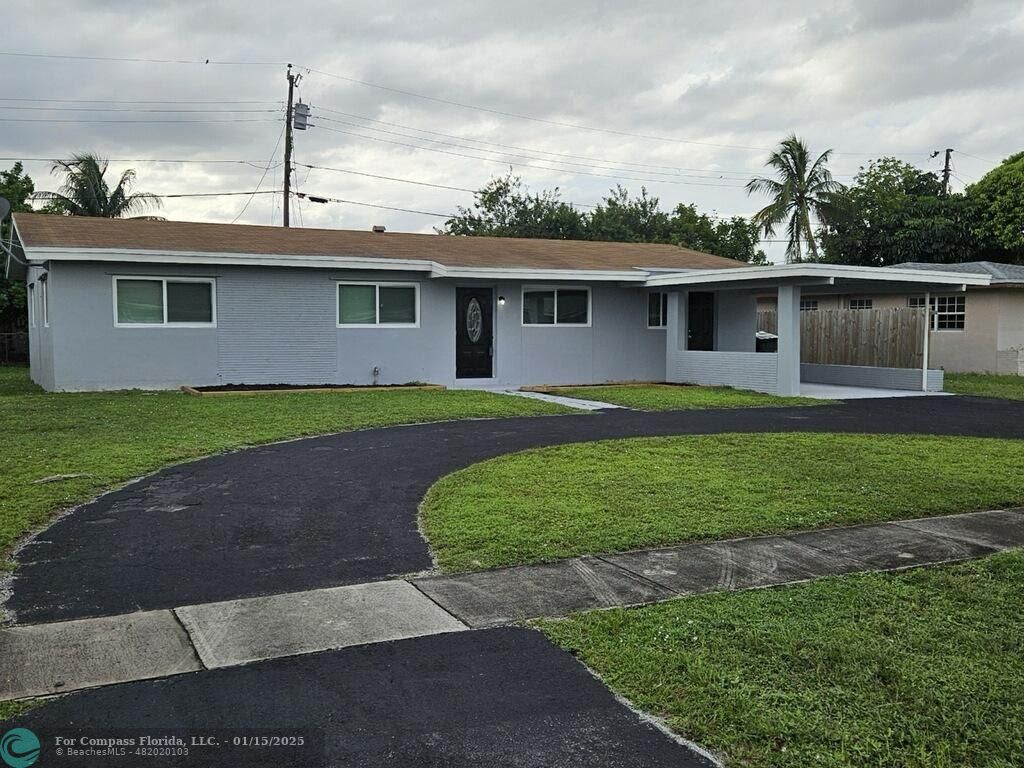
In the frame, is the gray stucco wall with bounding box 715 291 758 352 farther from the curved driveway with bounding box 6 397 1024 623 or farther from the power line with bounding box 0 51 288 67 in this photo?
the power line with bounding box 0 51 288 67

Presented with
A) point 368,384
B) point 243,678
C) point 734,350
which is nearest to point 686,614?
point 243,678

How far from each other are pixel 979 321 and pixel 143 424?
2209 centimetres

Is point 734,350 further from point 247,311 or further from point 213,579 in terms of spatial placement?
point 213,579

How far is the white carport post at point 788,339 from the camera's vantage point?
55.2ft

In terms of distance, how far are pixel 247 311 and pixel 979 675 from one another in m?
15.3

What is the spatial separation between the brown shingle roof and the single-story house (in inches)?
3.1

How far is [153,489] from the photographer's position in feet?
24.9

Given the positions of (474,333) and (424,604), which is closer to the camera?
(424,604)

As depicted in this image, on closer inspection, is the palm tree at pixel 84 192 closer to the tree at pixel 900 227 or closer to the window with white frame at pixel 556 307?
the window with white frame at pixel 556 307

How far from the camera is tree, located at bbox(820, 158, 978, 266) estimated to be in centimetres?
3266

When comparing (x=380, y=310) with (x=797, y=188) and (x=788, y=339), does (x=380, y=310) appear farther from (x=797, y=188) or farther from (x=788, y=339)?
(x=797, y=188)

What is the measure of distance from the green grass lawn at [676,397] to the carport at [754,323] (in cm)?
63

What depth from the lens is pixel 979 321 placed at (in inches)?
950

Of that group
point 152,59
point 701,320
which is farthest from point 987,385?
point 152,59
